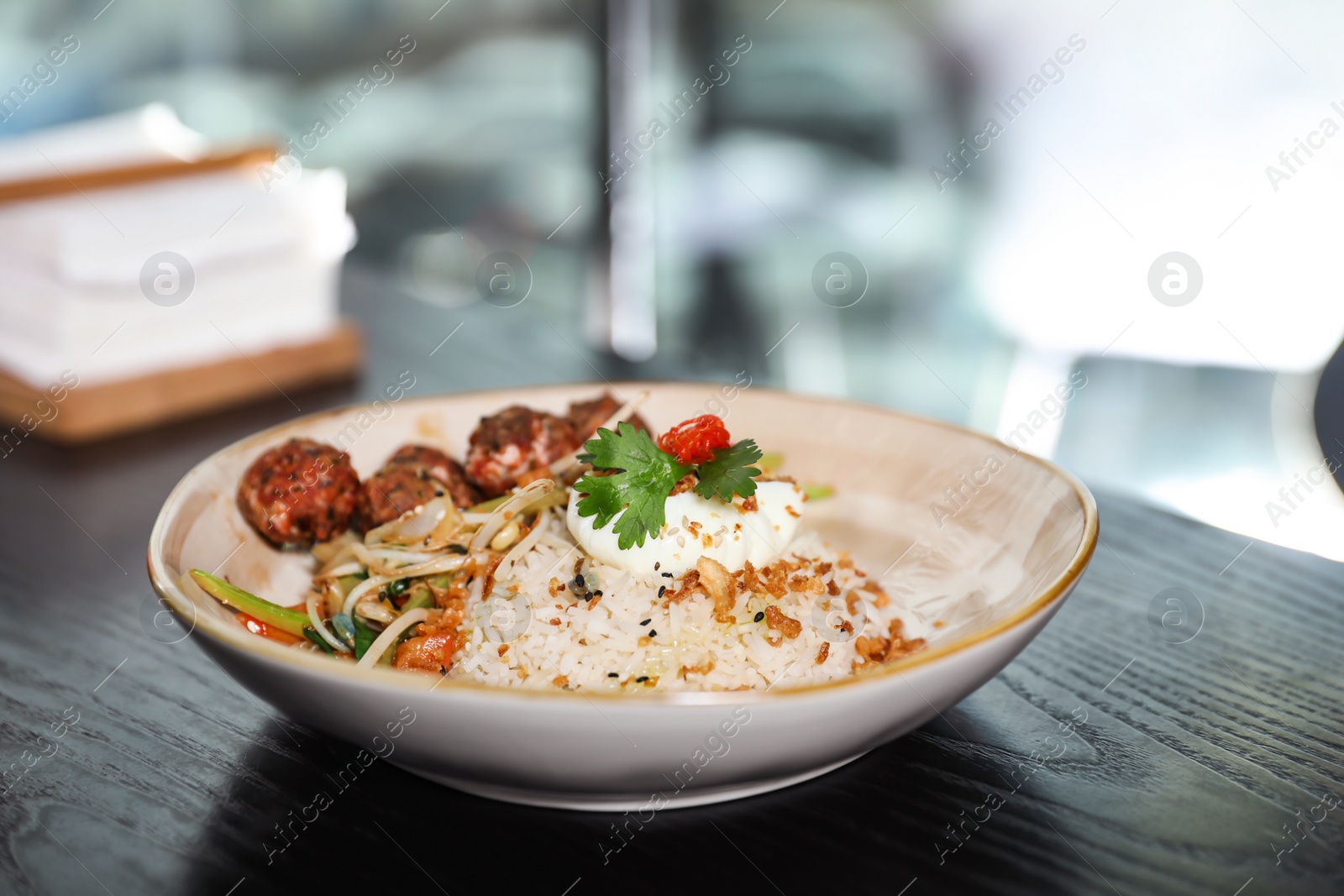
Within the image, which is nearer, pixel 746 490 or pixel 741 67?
pixel 746 490

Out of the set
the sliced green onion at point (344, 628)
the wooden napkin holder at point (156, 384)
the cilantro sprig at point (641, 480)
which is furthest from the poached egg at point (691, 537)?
the wooden napkin holder at point (156, 384)

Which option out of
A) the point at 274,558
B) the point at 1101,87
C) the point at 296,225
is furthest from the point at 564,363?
the point at 1101,87

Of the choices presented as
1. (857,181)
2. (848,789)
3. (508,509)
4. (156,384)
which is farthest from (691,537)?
(857,181)

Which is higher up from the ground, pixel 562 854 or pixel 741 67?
pixel 741 67

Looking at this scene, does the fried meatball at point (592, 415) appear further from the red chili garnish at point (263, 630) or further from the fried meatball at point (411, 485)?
the red chili garnish at point (263, 630)

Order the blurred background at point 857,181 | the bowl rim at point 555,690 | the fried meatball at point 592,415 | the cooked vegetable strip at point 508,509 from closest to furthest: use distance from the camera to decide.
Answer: the bowl rim at point 555,690 → the cooked vegetable strip at point 508,509 → the fried meatball at point 592,415 → the blurred background at point 857,181

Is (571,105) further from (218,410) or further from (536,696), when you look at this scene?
(536,696)

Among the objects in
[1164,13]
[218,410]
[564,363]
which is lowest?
[218,410]

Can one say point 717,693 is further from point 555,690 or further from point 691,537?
point 691,537
